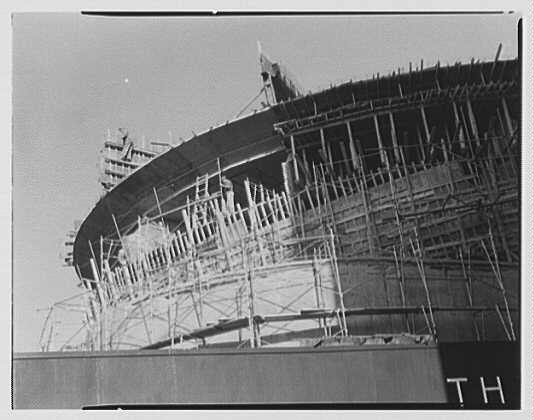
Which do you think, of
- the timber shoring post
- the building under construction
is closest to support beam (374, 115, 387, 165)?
the building under construction

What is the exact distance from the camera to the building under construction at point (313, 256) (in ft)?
32.8

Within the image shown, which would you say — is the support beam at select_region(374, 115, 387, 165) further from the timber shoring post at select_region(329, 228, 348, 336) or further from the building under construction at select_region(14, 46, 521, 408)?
the timber shoring post at select_region(329, 228, 348, 336)

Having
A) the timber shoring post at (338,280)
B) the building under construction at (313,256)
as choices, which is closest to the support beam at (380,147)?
the building under construction at (313,256)

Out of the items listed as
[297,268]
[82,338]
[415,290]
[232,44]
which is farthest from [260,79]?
[82,338]

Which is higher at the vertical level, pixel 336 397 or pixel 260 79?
pixel 260 79

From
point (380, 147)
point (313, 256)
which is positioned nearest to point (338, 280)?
point (313, 256)

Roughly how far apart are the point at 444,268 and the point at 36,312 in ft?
18.2

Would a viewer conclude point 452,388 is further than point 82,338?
No

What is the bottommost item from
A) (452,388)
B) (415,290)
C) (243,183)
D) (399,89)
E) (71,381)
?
(452,388)

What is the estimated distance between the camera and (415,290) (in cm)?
1059

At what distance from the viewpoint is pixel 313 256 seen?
1100 centimetres

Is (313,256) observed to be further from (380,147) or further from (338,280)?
(380,147)

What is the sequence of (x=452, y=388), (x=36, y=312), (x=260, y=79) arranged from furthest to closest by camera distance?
(x=260, y=79), (x=36, y=312), (x=452, y=388)

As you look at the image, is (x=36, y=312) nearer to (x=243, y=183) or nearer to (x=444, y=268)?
(x=243, y=183)
